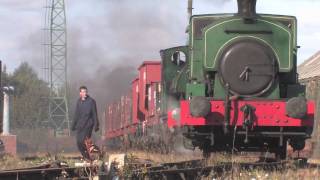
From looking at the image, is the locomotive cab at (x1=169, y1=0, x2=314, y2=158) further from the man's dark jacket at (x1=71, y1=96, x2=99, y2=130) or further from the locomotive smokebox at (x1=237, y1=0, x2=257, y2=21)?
the man's dark jacket at (x1=71, y1=96, x2=99, y2=130)

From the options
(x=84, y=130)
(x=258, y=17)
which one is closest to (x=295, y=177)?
(x=258, y=17)

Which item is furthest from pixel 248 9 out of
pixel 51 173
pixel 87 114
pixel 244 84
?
pixel 51 173

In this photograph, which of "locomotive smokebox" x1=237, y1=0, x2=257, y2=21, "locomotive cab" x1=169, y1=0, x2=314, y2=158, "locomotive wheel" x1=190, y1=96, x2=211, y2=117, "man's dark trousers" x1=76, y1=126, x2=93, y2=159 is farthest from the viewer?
"man's dark trousers" x1=76, y1=126, x2=93, y2=159

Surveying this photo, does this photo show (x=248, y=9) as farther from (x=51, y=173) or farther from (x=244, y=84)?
(x=51, y=173)

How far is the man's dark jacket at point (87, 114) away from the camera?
478 inches

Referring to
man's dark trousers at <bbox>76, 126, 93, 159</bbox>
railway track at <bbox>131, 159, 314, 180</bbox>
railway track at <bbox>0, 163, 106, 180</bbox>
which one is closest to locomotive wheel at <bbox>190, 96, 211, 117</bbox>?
railway track at <bbox>131, 159, 314, 180</bbox>

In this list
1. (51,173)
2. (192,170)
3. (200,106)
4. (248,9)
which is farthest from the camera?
(248,9)

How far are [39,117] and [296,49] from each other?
6303 cm

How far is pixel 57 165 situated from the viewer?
915cm

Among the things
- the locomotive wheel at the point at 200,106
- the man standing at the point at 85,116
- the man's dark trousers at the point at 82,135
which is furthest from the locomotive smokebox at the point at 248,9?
the man's dark trousers at the point at 82,135

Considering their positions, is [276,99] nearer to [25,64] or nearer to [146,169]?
[146,169]

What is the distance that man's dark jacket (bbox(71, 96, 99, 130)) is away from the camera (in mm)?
12133

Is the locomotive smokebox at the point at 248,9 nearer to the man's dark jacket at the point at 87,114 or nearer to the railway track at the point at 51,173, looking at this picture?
the man's dark jacket at the point at 87,114

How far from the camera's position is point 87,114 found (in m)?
12.2
